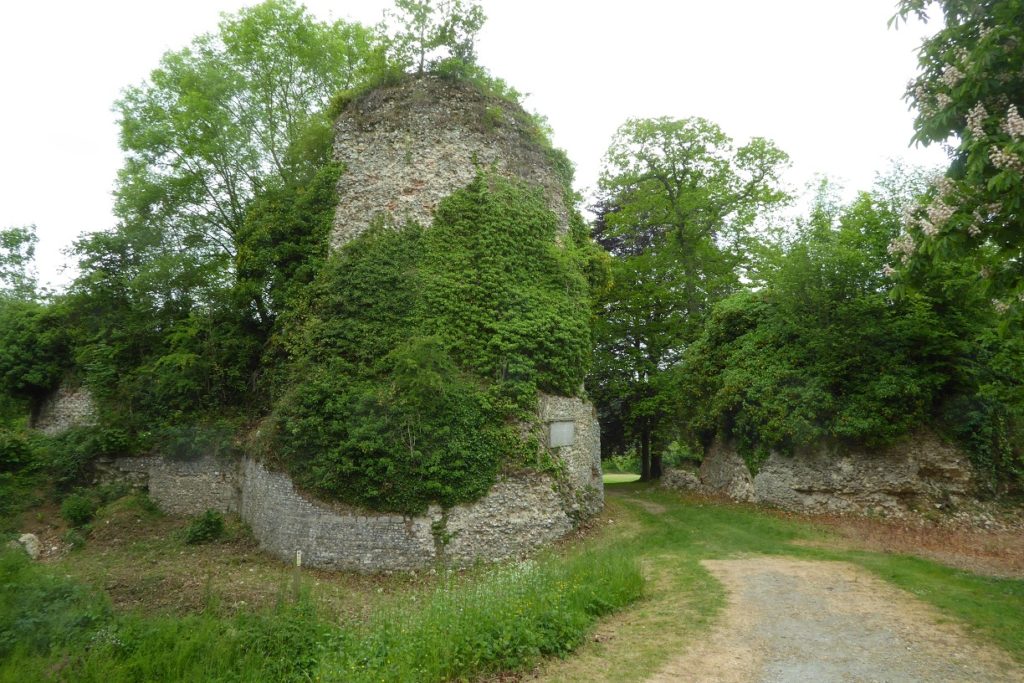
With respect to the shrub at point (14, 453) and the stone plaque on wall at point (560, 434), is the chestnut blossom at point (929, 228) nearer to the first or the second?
the stone plaque on wall at point (560, 434)

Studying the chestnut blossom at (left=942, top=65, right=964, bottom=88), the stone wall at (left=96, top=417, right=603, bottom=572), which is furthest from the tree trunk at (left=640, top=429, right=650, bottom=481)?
the chestnut blossom at (left=942, top=65, right=964, bottom=88)

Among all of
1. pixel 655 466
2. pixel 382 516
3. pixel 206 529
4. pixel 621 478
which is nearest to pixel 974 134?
pixel 382 516

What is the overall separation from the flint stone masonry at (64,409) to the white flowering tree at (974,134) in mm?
20625

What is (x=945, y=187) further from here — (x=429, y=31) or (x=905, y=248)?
(x=429, y=31)

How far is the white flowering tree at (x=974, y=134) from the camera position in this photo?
6.04 metres

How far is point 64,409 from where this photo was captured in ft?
58.0

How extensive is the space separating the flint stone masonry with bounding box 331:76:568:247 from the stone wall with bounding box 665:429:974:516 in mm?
9427

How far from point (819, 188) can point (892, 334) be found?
766 cm

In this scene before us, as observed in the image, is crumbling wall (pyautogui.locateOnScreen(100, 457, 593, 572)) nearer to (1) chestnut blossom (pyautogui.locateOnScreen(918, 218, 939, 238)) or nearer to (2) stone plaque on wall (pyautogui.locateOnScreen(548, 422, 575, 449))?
(2) stone plaque on wall (pyautogui.locateOnScreen(548, 422, 575, 449))

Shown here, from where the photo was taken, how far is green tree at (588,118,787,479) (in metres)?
22.7

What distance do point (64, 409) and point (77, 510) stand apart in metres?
5.12

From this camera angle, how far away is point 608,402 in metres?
24.4

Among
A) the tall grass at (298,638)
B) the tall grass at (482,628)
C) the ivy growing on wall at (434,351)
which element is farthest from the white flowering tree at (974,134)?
the ivy growing on wall at (434,351)

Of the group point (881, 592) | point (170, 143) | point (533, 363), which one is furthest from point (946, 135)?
point (170, 143)
